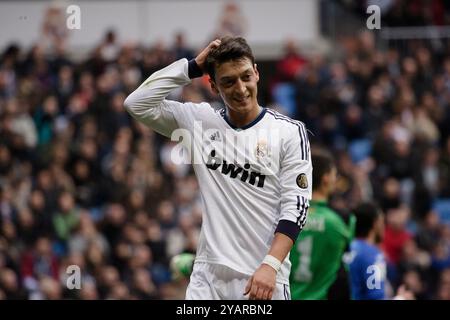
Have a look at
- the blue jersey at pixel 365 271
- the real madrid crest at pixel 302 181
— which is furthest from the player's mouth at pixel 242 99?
the blue jersey at pixel 365 271

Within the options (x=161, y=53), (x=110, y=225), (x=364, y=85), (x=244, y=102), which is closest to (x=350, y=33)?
(x=364, y=85)

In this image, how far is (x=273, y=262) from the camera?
22.6 ft

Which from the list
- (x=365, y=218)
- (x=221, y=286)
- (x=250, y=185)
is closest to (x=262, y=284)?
(x=221, y=286)

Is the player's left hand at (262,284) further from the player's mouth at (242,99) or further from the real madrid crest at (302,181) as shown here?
the player's mouth at (242,99)

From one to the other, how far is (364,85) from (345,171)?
3533 millimetres

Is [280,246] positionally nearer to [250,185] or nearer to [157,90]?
[250,185]

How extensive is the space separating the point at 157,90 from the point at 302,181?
1038 millimetres

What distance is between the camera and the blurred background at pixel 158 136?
17219 mm

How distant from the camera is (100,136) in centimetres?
1939

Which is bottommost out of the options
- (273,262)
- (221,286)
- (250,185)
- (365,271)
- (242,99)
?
(365,271)

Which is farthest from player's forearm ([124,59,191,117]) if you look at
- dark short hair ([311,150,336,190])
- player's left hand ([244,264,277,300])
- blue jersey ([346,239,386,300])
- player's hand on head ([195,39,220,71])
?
blue jersey ([346,239,386,300])

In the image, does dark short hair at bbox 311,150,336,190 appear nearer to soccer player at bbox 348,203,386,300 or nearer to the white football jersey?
soccer player at bbox 348,203,386,300

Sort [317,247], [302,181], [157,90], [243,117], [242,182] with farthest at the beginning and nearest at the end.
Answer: [317,247]
[157,90]
[243,117]
[242,182]
[302,181]

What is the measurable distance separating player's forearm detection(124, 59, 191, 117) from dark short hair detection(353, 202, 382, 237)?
2958 mm
